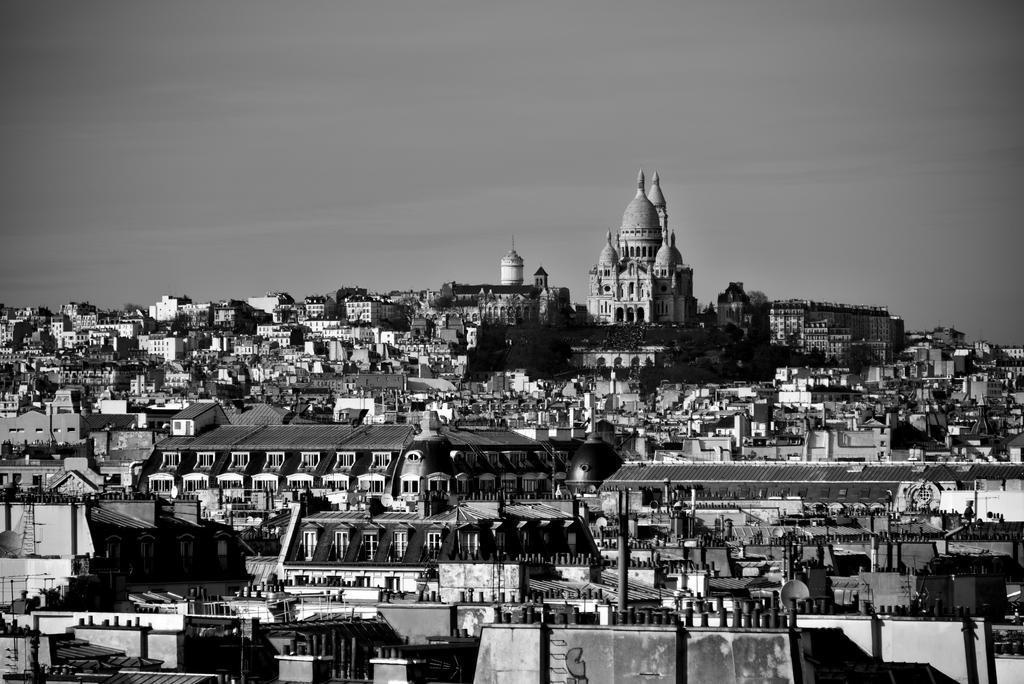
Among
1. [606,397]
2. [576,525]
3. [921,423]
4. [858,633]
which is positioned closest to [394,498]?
[576,525]

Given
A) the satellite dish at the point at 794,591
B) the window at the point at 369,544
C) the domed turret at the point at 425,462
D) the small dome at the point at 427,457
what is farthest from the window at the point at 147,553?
the small dome at the point at 427,457

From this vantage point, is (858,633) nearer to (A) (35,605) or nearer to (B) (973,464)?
(A) (35,605)

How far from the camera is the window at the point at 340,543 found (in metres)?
38.8

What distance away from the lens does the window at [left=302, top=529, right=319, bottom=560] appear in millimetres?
39031

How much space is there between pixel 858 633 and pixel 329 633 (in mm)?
4637

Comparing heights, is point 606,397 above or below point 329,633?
above

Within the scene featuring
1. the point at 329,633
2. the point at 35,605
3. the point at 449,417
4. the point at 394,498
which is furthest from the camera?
the point at 449,417

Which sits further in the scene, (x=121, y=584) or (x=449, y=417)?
(x=449, y=417)

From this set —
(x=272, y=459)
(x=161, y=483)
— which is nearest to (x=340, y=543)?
(x=161, y=483)

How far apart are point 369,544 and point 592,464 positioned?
34963mm

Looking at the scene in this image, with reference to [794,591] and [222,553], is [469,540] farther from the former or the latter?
[794,591]

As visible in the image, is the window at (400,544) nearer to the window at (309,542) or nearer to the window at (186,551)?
the window at (309,542)

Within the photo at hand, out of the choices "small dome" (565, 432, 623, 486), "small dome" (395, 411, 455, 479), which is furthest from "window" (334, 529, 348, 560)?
"small dome" (565, 432, 623, 486)

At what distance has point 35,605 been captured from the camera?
2820cm
